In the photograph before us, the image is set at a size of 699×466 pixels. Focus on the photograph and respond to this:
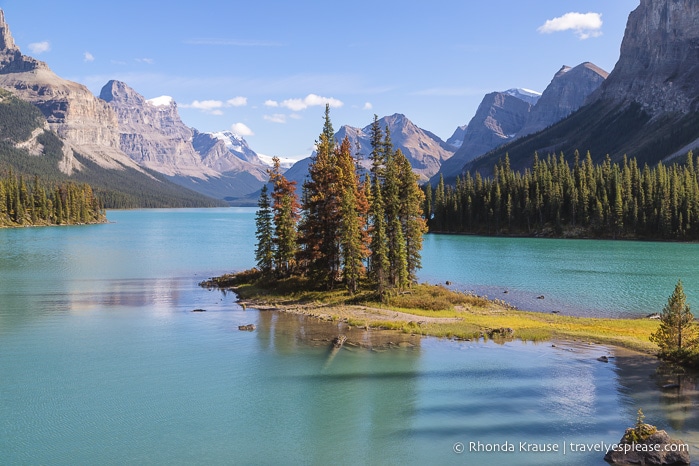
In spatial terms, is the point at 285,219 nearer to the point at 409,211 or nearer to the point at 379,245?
the point at 409,211

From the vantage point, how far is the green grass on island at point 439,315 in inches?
1807

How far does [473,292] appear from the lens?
73062 mm

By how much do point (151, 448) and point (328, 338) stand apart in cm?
2210

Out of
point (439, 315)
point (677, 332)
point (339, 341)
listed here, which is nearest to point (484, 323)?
point (439, 315)

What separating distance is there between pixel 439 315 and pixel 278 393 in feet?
86.2

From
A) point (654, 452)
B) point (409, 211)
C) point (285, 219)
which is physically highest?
point (409, 211)

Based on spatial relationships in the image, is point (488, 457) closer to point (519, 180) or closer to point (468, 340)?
point (468, 340)

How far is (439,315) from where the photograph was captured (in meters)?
55.2

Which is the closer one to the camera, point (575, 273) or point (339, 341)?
point (339, 341)

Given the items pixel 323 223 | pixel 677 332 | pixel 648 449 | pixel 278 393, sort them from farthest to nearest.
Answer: pixel 323 223, pixel 677 332, pixel 278 393, pixel 648 449

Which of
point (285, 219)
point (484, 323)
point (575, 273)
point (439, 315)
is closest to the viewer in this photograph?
point (484, 323)

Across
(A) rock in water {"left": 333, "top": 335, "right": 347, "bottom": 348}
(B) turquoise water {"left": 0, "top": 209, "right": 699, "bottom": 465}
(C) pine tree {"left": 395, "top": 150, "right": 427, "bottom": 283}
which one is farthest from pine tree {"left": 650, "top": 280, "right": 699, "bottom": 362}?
(C) pine tree {"left": 395, "top": 150, "right": 427, "bottom": 283}

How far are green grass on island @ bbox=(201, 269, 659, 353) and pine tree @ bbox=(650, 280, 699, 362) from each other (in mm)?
3204

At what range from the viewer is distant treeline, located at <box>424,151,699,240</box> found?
15512 cm
